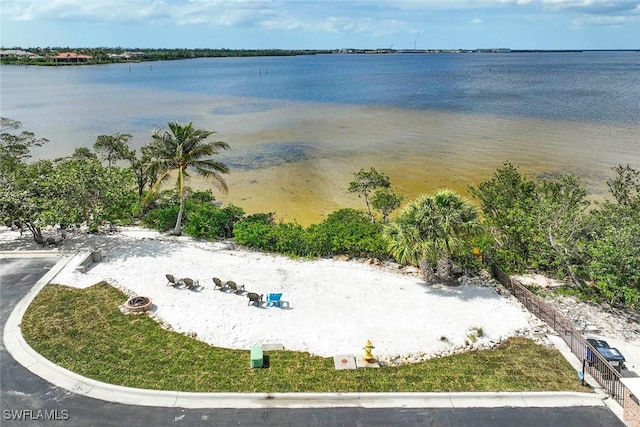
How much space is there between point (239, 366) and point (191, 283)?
218 inches

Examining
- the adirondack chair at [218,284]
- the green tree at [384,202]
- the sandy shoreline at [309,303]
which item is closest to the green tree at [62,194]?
the sandy shoreline at [309,303]

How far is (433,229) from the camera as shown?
60.1 ft

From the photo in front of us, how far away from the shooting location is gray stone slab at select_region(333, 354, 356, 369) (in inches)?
553

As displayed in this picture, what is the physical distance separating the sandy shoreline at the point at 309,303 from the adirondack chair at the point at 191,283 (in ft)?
1.12

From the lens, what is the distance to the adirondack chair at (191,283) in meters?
18.5

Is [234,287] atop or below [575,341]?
atop

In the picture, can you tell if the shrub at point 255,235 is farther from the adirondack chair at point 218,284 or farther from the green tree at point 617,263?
the green tree at point 617,263

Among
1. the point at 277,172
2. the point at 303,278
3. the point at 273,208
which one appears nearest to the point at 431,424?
the point at 303,278

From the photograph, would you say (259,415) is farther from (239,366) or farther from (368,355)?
(368,355)

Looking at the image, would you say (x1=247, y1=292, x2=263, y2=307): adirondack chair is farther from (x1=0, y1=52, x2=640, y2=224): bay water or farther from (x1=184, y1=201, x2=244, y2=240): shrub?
(x1=0, y1=52, x2=640, y2=224): bay water

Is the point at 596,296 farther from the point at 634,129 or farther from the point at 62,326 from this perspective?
the point at 634,129

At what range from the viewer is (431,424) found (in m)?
11.9

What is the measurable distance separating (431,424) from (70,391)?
9.96 metres

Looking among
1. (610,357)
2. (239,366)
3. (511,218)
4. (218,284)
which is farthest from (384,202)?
(239,366)
